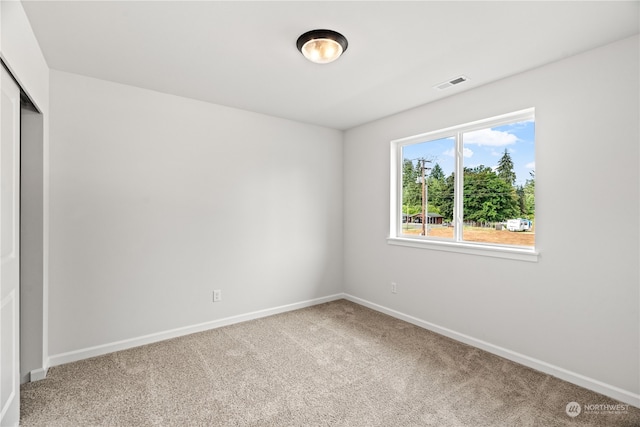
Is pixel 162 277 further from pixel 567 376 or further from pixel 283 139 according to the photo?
pixel 567 376

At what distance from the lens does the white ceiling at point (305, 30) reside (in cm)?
186

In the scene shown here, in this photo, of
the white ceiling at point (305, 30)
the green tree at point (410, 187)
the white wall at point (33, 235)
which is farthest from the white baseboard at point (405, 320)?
the white ceiling at point (305, 30)

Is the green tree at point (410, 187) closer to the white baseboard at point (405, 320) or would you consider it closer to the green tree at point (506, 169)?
the green tree at point (506, 169)

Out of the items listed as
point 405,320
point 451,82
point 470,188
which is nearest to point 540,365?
point 405,320

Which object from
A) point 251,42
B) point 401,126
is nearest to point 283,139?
point 401,126

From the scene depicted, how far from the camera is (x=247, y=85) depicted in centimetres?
295

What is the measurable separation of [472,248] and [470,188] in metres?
0.63

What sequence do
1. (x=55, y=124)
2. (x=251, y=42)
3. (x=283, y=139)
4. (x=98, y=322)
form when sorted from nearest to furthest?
(x=251, y=42) < (x=55, y=124) < (x=98, y=322) < (x=283, y=139)

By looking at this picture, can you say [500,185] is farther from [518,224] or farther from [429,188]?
[429,188]

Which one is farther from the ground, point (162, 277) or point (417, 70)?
point (417, 70)

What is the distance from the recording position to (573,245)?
2389 mm

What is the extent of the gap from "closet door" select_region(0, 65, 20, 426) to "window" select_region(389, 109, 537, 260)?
332 centimetres

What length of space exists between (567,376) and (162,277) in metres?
3.52

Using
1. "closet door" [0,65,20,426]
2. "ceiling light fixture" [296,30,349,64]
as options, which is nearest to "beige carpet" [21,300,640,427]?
"closet door" [0,65,20,426]
